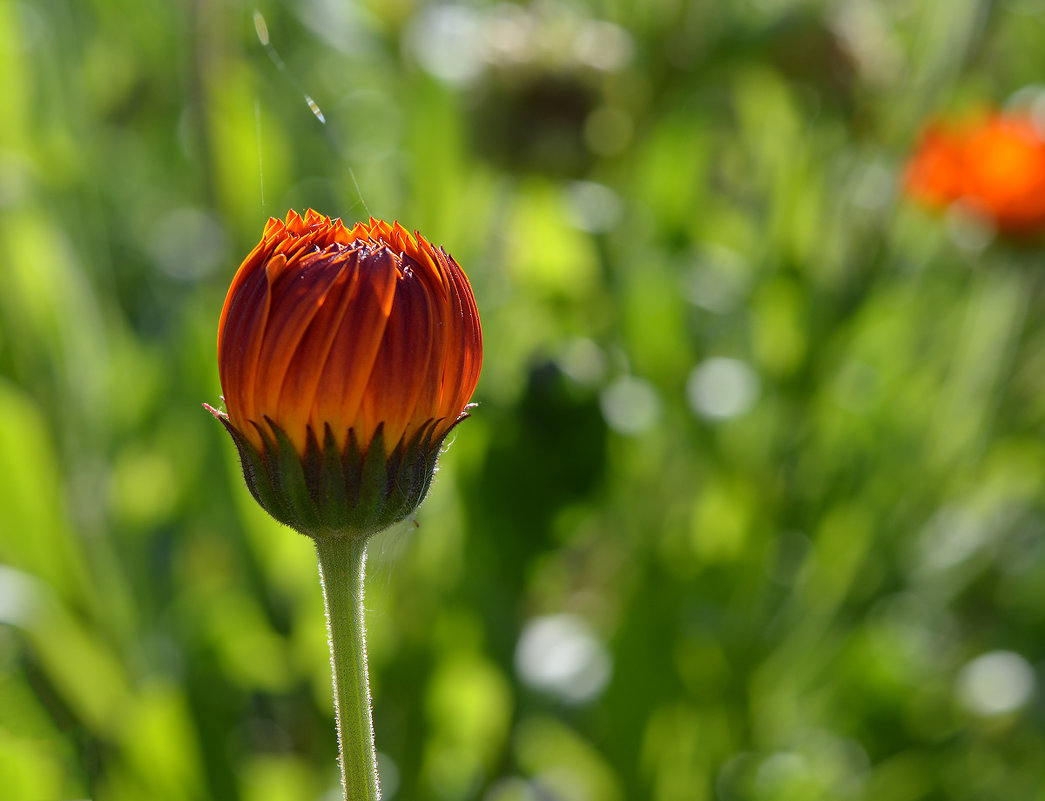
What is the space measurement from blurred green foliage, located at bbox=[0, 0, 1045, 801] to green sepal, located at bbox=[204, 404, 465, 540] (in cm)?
48

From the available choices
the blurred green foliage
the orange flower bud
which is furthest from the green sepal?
the blurred green foliage

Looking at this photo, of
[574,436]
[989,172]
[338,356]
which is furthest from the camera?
[989,172]

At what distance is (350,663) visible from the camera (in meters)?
0.36

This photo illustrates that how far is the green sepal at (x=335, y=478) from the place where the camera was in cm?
37

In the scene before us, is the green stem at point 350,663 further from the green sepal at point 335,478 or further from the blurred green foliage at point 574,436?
the blurred green foliage at point 574,436

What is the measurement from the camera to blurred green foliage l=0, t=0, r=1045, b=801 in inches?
37.0

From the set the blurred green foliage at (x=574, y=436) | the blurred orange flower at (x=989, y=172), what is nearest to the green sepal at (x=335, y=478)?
the blurred green foliage at (x=574, y=436)

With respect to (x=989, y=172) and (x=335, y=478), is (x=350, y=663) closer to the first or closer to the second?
(x=335, y=478)

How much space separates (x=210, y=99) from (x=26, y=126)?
0.20 m

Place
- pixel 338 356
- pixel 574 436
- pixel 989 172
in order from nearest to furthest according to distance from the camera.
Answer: pixel 338 356 → pixel 574 436 → pixel 989 172

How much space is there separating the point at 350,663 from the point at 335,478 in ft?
0.19

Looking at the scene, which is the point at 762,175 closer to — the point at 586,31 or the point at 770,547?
the point at 586,31

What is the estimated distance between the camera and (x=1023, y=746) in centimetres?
124

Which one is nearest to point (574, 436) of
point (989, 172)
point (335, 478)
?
point (335, 478)
